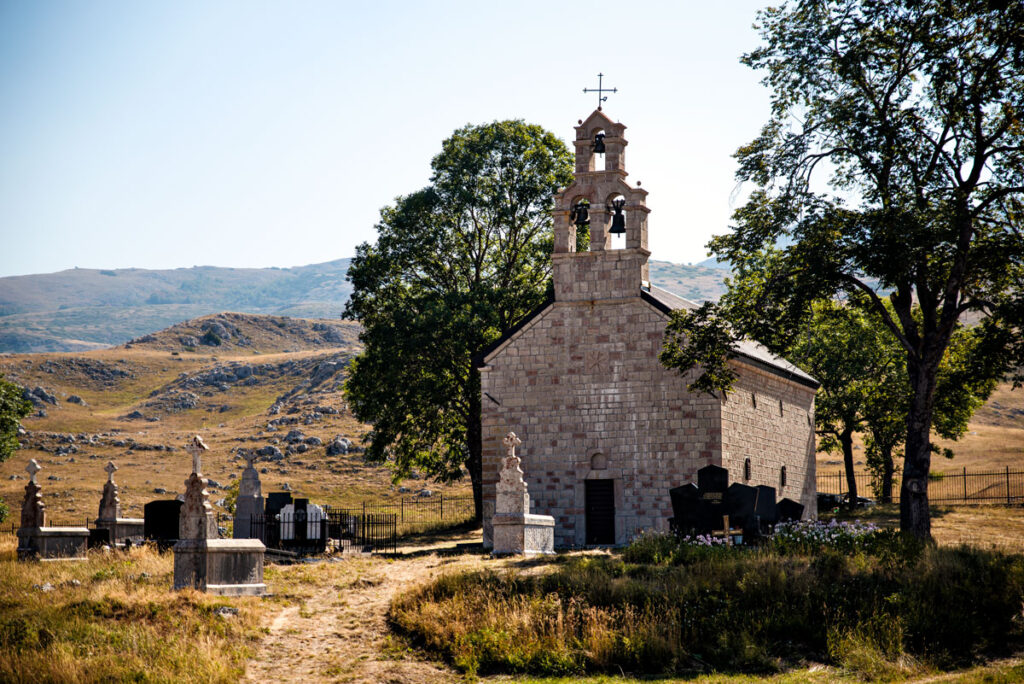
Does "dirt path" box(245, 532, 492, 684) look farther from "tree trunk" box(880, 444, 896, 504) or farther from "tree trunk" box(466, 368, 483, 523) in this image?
"tree trunk" box(880, 444, 896, 504)

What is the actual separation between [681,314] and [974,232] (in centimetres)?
737

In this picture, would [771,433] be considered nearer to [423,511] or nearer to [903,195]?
[903,195]

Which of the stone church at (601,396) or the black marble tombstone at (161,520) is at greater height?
the stone church at (601,396)

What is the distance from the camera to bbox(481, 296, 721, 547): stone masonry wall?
28.7 metres

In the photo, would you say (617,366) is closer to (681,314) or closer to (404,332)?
(681,314)

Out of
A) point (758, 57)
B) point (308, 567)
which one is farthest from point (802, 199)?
point (308, 567)

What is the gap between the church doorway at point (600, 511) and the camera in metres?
29.2

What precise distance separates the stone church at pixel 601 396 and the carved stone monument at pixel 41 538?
1194 centimetres

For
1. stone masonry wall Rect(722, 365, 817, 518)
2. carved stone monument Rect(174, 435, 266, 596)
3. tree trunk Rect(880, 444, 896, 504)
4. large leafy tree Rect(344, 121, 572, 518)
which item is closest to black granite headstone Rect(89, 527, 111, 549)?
carved stone monument Rect(174, 435, 266, 596)

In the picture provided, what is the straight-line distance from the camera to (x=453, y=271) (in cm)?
4097

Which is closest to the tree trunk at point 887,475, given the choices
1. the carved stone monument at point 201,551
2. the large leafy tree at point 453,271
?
the large leafy tree at point 453,271

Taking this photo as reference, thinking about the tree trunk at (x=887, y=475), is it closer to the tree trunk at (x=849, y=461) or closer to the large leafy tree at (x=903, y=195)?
the tree trunk at (x=849, y=461)

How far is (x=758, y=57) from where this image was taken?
24.3 metres

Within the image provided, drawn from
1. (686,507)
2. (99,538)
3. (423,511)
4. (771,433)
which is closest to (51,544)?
(99,538)
